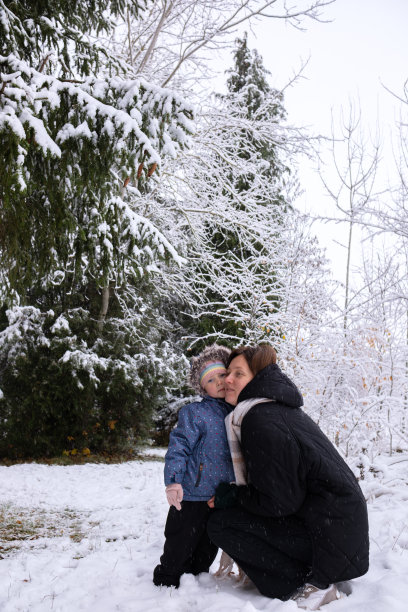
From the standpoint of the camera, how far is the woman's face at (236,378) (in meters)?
2.62

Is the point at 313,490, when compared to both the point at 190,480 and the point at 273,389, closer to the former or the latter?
the point at 273,389

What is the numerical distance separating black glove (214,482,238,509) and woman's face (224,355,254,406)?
1.48 ft

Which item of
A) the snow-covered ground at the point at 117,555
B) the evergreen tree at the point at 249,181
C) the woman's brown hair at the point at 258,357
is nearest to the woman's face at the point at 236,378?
the woman's brown hair at the point at 258,357

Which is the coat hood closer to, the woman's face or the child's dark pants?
the woman's face

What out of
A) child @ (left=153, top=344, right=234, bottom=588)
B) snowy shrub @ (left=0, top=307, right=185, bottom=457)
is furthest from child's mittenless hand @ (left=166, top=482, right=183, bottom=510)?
snowy shrub @ (left=0, top=307, right=185, bottom=457)

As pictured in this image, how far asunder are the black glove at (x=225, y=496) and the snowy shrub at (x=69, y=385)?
6.45 meters

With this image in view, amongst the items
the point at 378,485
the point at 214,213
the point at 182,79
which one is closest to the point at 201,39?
the point at 182,79

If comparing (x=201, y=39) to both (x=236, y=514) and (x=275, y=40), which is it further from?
(x=236, y=514)

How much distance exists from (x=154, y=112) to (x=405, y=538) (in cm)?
385

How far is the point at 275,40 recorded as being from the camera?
8.31 meters

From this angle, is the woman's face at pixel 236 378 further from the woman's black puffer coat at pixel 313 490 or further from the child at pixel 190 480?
the woman's black puffer coat at pixel 313 490

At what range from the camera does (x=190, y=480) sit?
2.57 meters

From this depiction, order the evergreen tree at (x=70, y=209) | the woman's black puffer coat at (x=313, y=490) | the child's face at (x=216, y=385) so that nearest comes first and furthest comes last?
1. the woman's black puffer coat at (x=313, y=490)
2. the child's face at (x=216, y=385)
3. the evergreen tree at (x=70, y=209)

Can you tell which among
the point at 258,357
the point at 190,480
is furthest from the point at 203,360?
the point at 190,480
